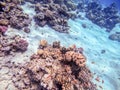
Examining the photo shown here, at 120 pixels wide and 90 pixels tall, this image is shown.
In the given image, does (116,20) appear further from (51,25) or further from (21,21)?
(21,21)

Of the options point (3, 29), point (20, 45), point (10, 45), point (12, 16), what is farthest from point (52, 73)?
point (12, 16)

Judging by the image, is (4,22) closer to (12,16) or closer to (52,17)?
(12,16)

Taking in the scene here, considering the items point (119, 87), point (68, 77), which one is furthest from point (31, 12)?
point (119, 87)

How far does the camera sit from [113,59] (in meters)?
12.3

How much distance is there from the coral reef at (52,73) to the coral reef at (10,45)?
3.79 ft

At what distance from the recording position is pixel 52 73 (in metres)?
5.66

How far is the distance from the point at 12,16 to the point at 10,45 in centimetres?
257

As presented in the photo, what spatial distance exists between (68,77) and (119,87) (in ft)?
16.5

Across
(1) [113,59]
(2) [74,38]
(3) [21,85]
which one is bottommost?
(1) [113,59]

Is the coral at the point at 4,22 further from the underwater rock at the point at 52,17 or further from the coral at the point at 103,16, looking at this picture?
the coral at the point at 103,16

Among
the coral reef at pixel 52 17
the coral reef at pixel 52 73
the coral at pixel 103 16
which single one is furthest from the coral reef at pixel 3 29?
the coral at pixel 103 16

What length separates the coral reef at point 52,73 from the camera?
549 cm

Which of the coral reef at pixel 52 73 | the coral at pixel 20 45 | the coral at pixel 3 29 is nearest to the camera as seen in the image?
the coral reef at pixel 52 73

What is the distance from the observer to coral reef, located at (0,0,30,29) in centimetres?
870
